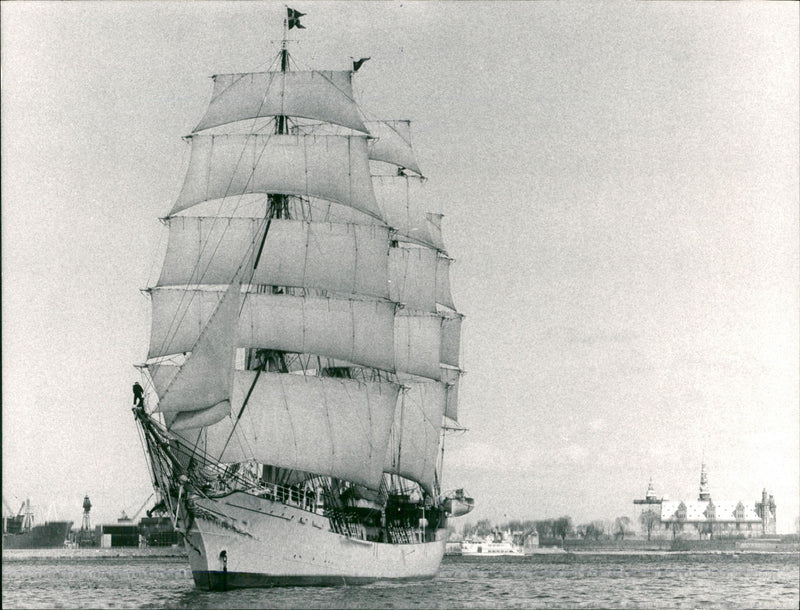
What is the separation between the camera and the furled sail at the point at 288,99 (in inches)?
2105

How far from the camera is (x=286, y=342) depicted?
165 ft

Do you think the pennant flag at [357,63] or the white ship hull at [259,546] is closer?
the white ship hull at [259,546]

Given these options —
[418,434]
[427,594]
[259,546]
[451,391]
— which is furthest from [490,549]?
[259,546]

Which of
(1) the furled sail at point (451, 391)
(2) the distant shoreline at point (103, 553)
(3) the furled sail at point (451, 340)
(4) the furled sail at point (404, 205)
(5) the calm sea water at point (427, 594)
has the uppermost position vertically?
(4) the furled sail at point (404, 205)

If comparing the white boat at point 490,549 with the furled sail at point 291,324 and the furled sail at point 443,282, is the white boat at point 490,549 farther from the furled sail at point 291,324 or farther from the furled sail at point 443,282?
the furled sail at point 291,324

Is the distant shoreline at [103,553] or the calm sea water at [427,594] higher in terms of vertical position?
the calm sea water at [427,594]

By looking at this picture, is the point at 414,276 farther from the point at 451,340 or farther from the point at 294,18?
the point at 294,18

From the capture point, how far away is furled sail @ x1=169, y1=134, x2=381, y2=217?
51.8 meters

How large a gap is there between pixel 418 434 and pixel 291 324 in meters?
16.1

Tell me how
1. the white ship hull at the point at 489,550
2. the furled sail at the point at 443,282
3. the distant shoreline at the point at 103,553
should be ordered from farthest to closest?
the white ship hull at the point at 489,550 < the distant shoreline at the point at 103,553 < the furled sail at the point at 443,282

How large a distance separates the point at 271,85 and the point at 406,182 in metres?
15.6

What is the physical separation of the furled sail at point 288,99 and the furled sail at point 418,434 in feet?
53.8

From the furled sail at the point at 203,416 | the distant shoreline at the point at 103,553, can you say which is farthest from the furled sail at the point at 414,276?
the distant shoreline at the point at 103,553

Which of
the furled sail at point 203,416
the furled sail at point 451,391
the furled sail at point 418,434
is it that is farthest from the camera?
the furled sail at point 451,391
